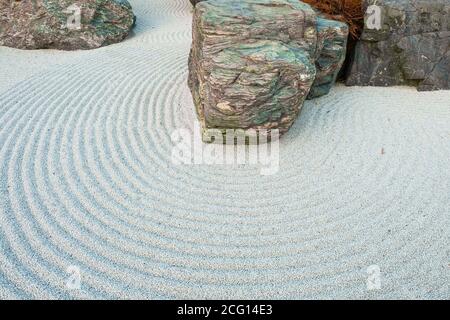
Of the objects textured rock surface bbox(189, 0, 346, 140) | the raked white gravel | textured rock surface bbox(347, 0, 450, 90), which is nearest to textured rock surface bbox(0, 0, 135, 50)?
the raked white gravel

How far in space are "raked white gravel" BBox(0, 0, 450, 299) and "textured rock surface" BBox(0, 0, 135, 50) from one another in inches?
106

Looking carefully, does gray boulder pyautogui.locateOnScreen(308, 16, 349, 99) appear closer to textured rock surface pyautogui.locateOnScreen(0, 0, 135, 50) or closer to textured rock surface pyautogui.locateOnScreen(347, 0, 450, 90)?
textured rock surface pyautogui.locateOnScreen(347, 0, 450, 90)

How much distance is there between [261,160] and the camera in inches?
186

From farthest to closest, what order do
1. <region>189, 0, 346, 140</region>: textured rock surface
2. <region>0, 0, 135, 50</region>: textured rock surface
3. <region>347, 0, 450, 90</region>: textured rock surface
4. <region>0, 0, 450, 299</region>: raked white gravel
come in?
<region>0, 0, 135, 50</region>: textured rock surface → <region>347, 0, 450, 90</region>: textured rock surface → <region>189, 0, 346, 140</region>: textured rock surface → <region>0, 0, 450, 299</region>: raked white gravel

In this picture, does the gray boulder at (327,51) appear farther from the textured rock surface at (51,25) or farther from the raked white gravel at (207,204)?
the textured rock surface at (51,25)

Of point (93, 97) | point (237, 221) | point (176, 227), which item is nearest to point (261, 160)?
point (237, 221)

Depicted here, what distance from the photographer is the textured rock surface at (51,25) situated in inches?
336

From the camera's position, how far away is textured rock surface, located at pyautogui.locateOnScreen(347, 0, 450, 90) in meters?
6.67

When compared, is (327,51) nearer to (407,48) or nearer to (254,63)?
(407,48)

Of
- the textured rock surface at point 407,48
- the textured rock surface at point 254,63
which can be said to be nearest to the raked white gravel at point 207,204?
the textured rock surface at point 254,63

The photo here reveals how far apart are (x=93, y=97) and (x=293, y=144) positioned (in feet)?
11.8

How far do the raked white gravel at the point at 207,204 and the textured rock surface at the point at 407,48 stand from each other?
3.04ft

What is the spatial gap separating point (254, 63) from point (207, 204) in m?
1.82
